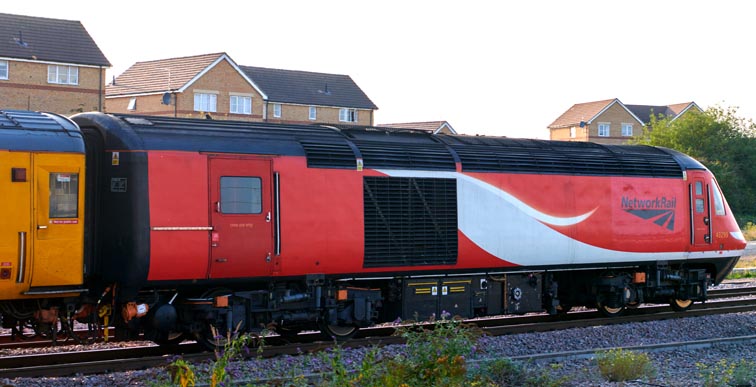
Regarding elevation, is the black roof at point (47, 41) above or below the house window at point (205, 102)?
above

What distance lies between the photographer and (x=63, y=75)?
5188 centimetres

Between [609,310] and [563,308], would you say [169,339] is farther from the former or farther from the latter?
[609,310]

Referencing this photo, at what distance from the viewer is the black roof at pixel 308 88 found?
2574 inches

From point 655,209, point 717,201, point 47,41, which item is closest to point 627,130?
point 47,41

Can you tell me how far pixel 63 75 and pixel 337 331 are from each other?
1659 inches

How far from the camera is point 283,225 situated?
1340cm

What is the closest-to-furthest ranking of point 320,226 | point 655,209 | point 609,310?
1. point 320,226
2. point 655,209
3. point 609,310

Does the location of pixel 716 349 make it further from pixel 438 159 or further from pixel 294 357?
pixel 294 357

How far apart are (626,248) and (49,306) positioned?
35.9 feet

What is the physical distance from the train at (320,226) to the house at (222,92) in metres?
40.0

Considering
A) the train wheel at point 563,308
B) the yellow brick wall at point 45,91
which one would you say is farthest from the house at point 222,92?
the train wheel at point 563,308

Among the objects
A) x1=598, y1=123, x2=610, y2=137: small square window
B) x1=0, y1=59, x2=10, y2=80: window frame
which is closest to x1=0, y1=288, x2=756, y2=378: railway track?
x1=0, y1=59, x2=10, y2=80: window frame

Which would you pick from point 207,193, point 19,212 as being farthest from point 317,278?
point 19,212

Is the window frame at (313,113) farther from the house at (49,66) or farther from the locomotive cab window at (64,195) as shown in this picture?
the locomotive cab window at (64,195)
